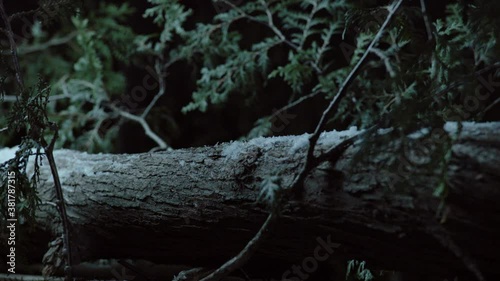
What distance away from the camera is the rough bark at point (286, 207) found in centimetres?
128

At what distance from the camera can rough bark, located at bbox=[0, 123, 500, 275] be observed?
1.28 meters

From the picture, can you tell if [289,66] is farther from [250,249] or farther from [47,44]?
[47,44]

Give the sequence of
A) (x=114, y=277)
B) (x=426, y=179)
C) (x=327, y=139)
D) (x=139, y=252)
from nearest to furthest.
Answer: (x=426, y=179) → (x=327, y=139) → (x=139, y=252) → (x=114, y=277)

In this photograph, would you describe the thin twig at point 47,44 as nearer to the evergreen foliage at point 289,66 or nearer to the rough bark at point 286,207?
the evergreen foliage at point 289,66

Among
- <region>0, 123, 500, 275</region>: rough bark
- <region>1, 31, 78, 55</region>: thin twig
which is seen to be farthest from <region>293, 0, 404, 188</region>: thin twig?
<region>1, 31, 78, 55</region>: thin twig

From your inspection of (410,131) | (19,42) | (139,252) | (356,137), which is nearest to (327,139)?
(356,137)

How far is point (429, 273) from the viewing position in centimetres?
146

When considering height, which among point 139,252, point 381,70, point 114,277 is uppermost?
point 381,70

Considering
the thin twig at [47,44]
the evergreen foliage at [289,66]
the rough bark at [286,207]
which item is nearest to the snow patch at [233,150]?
the rough bark at [286,207]

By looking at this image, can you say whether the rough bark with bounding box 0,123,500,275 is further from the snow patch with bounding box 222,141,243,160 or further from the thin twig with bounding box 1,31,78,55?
the thin twig with bounding box 1,31,78,55

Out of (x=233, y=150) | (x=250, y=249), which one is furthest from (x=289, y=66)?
(x=250, y=249)

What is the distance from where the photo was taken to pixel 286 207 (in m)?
1.51

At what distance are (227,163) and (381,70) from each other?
7.31 feet

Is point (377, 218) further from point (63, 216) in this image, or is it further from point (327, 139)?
point (63, 216)
